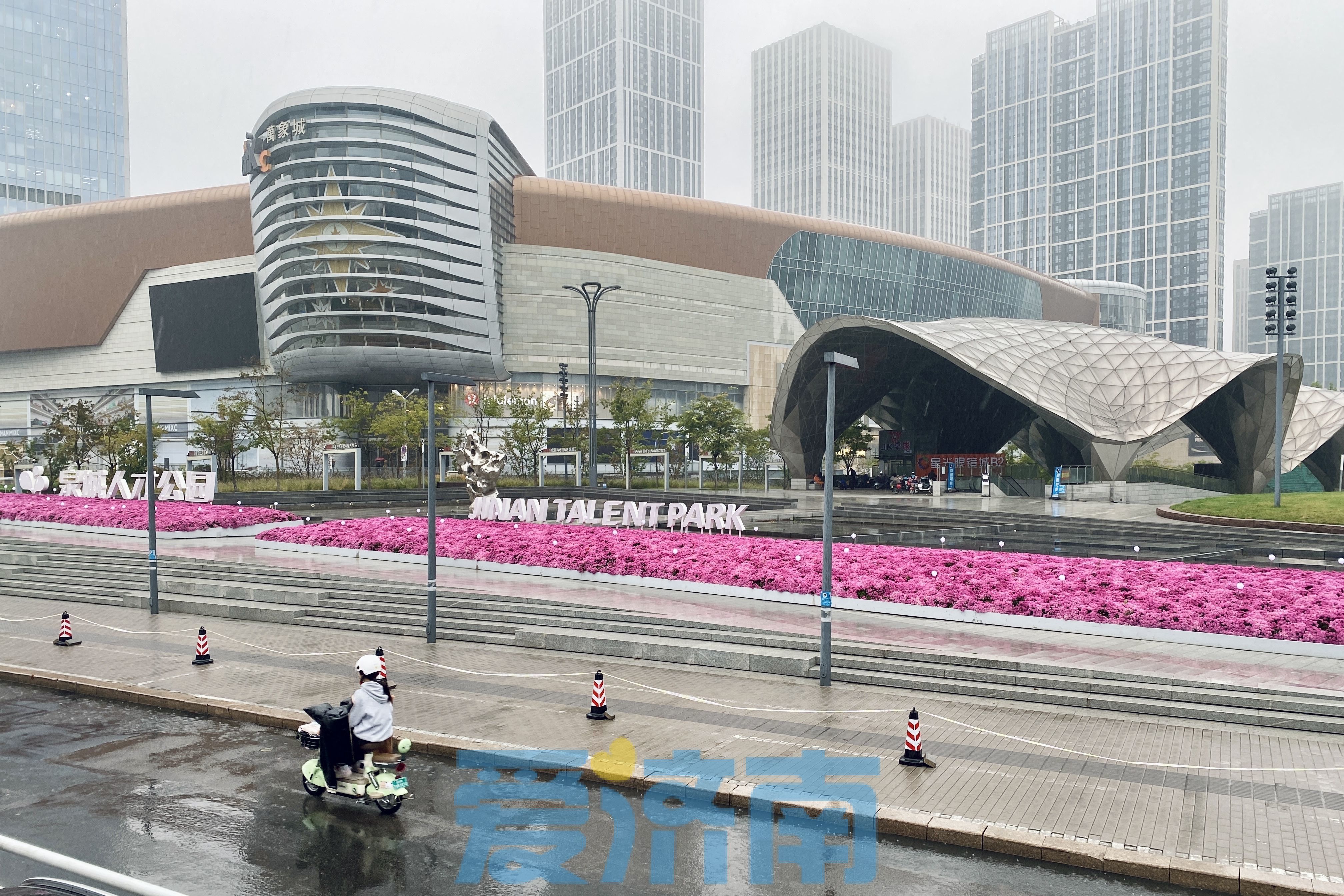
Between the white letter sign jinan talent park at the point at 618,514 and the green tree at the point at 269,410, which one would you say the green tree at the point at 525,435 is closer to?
the green tree at the point at 269,410

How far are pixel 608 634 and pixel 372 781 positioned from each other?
8.41 metres

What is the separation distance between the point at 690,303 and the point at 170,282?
5014cm

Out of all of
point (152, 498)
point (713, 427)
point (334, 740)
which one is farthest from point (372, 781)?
point (713, 427)

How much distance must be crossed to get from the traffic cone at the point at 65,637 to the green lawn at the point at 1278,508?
3439cm

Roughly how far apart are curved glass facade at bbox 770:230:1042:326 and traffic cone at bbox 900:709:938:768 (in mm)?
86617

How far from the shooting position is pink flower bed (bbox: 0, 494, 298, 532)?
1247 inches

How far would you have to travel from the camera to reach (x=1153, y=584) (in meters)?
17.5

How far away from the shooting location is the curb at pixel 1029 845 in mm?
7359

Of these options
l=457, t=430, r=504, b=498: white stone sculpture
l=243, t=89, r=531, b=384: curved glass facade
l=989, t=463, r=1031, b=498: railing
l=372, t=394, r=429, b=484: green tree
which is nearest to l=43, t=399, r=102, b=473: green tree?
l=372, t=394, r=429, b=484: green tree

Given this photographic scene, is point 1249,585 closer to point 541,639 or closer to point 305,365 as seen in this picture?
point 541,639

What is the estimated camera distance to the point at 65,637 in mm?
17344

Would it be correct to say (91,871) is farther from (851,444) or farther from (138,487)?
(851,444)

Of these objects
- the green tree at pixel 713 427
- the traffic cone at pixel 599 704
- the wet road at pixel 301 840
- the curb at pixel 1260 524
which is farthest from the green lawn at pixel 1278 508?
the green tree at pixel 713 427

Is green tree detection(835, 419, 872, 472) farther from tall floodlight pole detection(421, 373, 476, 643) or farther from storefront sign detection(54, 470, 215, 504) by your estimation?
tall floodlight pole detection(421, 373, 476, 643)
